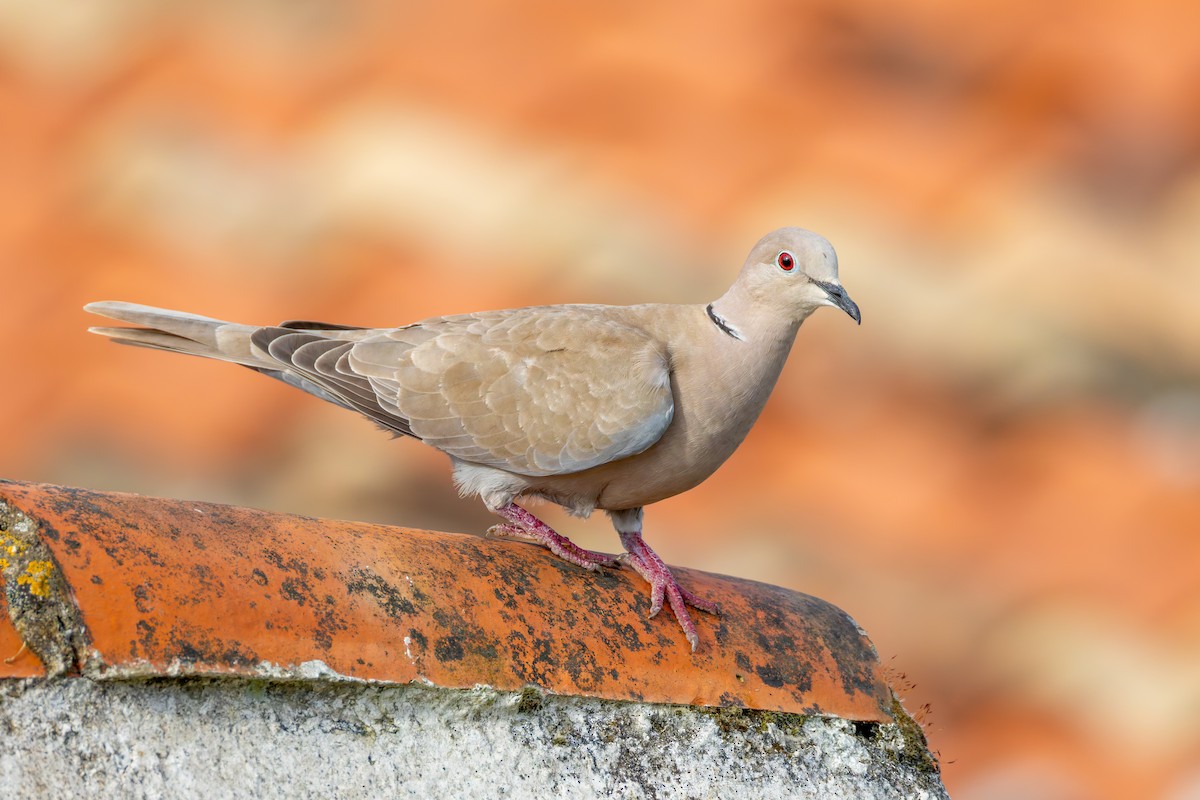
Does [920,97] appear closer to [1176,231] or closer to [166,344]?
[1176,231]

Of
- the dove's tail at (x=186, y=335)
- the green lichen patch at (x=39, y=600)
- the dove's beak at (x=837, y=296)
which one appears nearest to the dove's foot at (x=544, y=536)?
the dove's tail at (x=186, y=335)

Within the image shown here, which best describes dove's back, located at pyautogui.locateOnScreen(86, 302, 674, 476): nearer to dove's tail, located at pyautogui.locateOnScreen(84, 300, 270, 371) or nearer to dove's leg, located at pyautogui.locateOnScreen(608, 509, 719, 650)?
dove's tail, located at pyautogui.locateOnScreen(84, 300, 270, 371)

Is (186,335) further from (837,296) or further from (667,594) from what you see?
(837,296)

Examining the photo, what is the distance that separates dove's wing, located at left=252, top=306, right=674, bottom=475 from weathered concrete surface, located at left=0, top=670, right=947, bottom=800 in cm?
113

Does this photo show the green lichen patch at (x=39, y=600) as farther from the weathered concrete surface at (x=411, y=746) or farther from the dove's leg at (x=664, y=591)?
the dove's leg at (x=664, y=591)

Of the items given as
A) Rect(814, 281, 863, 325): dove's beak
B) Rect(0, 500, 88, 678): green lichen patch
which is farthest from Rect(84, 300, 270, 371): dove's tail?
Rect(0, 500, 88, 678): green lichen patch

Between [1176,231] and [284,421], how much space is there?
437 centimetres

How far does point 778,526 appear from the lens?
658 cm

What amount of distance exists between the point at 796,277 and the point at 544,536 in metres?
1.06

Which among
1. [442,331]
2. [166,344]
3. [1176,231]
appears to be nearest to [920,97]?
[1176,231]

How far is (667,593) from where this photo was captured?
290 centimetres

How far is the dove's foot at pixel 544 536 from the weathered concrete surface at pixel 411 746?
2.17 feet

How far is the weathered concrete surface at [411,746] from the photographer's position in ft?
6.08

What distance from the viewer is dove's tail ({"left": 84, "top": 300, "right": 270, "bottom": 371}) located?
3.74 m
